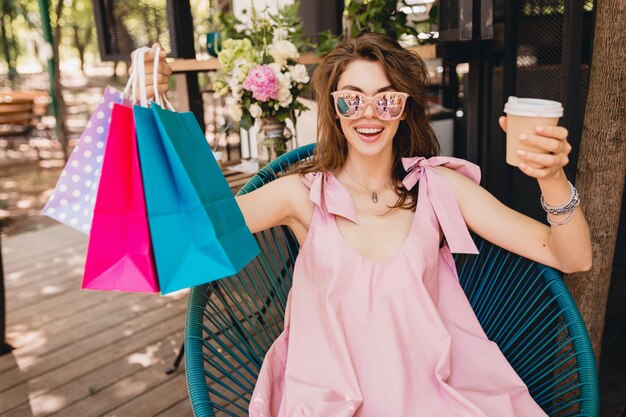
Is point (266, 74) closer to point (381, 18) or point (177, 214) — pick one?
point (381, 18)

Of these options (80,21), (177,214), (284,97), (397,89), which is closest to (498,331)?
(397,89)

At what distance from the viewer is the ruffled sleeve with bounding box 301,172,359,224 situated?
1471 mm

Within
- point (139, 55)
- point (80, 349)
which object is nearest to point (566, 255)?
point (139, 55)

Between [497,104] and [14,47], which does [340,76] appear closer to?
[497,104]

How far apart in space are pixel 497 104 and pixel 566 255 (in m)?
1.03

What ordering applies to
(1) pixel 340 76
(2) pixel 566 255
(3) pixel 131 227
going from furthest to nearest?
(1) pixel 340 76
(2) pixel 566 255
(3) pixel 131 227

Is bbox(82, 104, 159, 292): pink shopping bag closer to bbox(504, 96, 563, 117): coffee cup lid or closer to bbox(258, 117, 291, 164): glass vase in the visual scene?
bbox(504, 96, 563, 117): coffee cup lid

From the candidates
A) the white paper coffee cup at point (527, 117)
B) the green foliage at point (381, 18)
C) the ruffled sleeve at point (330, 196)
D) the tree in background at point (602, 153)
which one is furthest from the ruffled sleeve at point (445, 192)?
the green foliage at point (381, 18)

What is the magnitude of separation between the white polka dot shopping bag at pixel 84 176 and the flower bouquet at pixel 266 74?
3.99ft

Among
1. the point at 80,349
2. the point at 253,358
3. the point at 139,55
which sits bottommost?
the point at 80,349

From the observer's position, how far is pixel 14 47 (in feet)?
65.3

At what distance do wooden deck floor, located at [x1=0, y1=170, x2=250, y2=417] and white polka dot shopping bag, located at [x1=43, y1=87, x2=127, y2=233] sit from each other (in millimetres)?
1330

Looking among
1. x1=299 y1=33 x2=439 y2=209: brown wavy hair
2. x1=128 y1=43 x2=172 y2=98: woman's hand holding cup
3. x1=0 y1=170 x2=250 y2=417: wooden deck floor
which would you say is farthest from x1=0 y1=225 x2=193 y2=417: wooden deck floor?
x1=128 y1=43 x2=172 y2=98: woman's hand holding cup

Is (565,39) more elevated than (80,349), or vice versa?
(565,39)
